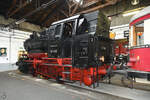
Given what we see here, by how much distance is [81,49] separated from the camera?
11.2ft

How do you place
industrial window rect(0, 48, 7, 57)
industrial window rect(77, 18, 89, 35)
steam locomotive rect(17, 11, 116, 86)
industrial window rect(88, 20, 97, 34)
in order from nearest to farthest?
steam locomotive rect(17, 11, 116, 86) < industrial window rect(88, 20, 97, 34) < industrial window rect(77, 18, 89, 35) < industrial window rect(0, 48, 7, 57)

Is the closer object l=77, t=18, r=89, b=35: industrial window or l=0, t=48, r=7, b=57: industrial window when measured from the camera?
l=77, t=18, r=89, b=35: industrial window

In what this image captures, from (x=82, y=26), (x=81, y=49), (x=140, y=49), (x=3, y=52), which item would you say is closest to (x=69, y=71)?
(x=81, y=49)

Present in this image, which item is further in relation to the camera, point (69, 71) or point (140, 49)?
point (69, 71)

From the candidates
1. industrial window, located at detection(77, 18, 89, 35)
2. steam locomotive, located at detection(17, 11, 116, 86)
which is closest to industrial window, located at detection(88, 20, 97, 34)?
steam locomotive, located at detection(17, 11, 116, 86)

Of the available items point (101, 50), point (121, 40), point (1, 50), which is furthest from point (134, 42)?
point (1, 50)

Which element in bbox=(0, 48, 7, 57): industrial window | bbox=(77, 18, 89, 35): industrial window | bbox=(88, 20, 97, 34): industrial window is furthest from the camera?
bbox=(0, 48, 7, 57): industrial window

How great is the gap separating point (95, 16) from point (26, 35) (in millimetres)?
11410

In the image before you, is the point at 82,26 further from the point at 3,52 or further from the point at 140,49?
the point at 3,52

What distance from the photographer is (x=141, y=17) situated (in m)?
2.93

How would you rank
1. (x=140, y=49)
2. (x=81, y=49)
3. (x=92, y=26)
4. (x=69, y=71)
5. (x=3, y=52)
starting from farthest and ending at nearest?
(x=3, y=52)
(x=69, y=71)
(x=92, y=26)
(x=81, y=49)
(x=140, y=49)

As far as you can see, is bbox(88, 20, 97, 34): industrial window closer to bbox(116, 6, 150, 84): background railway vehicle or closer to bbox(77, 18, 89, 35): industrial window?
bbox(77, 18, 89, 35): industrial window

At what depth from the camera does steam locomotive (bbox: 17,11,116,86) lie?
322 cm

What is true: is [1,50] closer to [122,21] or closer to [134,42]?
[134,42]
